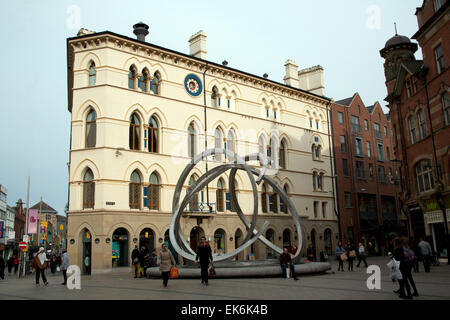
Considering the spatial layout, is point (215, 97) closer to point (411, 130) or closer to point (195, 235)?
point (195, 235)

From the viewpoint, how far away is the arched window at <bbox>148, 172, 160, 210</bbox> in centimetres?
3262

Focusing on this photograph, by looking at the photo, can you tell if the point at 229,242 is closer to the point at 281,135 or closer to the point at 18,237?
the point at 281,135

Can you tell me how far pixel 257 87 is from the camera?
139ft

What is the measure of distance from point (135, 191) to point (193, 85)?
1129cm

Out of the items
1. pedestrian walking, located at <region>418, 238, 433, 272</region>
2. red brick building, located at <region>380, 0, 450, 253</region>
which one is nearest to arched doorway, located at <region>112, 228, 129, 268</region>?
pedestrian walking, located at <region>418, 238, 433, 272</region>

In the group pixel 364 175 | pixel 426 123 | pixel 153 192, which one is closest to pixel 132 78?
pixel 153 192

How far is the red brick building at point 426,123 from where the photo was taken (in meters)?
27.2

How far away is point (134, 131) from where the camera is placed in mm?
32969

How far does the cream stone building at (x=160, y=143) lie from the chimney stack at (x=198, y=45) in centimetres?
10

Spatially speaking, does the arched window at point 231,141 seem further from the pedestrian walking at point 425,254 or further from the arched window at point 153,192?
the pedestrian walking at point 425,254

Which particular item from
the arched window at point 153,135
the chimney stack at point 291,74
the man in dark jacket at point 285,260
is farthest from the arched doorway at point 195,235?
the chimney stack at point 291,74
